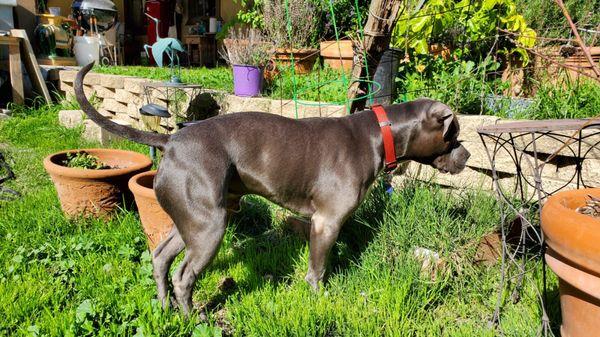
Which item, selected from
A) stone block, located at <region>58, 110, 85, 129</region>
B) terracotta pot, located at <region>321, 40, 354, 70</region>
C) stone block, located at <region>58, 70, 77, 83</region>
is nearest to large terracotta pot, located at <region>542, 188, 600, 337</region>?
terracotta pot, located at <region>321, 40, 354, 70</region>

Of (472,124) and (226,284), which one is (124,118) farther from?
(472,124)

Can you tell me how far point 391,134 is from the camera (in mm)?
2982

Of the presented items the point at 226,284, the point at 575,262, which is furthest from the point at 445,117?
the point at 226,284

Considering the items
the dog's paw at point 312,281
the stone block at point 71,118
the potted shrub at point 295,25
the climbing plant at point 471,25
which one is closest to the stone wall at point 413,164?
the stone block at point 71,118

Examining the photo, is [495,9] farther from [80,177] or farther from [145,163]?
[80,177]

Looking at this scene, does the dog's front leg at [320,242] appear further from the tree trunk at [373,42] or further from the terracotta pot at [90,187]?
the terracotta pot at [90,187]

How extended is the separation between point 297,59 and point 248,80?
5.01 ft

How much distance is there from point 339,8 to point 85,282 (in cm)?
669

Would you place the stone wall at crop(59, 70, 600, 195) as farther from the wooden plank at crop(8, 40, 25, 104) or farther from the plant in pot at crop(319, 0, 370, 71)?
the plant in pot at crop(319, 0, 370, 71)

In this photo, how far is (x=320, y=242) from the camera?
2.91 metres

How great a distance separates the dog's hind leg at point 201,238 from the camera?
2525 millimetres

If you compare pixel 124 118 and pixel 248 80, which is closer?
pixel 248 80

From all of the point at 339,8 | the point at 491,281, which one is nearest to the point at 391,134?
the point at 491,281

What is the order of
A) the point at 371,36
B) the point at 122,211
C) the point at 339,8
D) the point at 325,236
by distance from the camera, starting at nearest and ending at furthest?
the point at 325,236 < the point at 371,36 < the point at 122,211 < the point at 339,8
